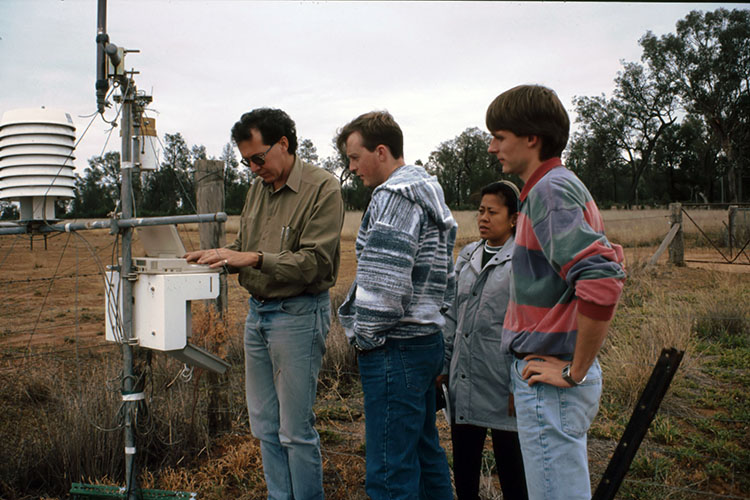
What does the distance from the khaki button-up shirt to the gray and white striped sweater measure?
1.32 feet

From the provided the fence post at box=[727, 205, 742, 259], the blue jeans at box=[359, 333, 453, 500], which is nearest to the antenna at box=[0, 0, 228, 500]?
the blue jeans at box=[359, 333, 453, 500]

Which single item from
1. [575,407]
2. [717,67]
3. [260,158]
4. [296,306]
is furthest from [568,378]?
[717,67]

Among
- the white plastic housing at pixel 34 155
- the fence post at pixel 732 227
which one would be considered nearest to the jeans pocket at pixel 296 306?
the white plastic housing at pixel 34 155

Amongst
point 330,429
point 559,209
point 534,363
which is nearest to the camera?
point 559,209

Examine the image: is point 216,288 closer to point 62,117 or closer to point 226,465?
point 62,117

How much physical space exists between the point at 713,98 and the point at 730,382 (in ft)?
118

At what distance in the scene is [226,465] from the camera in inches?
135

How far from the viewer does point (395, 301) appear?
2.01 m

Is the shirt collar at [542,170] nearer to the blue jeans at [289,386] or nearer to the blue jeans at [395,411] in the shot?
the blue jeans at [395,411]

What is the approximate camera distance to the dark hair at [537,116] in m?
1.70

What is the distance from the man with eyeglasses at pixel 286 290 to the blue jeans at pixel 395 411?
0.55 meters

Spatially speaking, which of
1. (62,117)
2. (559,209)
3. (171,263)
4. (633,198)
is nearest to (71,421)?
(171,263)

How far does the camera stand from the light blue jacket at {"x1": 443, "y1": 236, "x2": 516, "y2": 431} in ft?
8.13

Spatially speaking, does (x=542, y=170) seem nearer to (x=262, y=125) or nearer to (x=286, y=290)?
(x=286, y=290)
